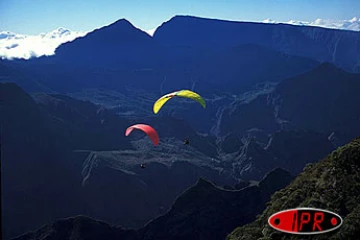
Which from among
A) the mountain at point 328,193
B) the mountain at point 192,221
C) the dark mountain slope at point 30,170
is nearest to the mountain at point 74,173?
the dark mountain slope at point 30,170

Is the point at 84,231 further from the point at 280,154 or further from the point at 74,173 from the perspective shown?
the point at 280,154

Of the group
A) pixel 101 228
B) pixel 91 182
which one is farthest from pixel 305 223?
pixel 91 182

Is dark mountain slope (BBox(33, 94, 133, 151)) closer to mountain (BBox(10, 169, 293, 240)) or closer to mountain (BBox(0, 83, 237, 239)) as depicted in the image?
→ mountain (BBox(0, 83, 237, 239))

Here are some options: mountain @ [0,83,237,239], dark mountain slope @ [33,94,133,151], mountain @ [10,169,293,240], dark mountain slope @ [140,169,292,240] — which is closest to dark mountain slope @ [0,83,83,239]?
mountain @ [0,83,237,239]

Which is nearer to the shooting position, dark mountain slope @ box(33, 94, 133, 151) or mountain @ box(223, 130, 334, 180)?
mountain @ box(223, 130, 334, 180)

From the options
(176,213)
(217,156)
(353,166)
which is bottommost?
(217,156)

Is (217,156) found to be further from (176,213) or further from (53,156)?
(176,213)

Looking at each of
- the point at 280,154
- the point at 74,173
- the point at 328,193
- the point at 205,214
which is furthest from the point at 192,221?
the point at 280,154
